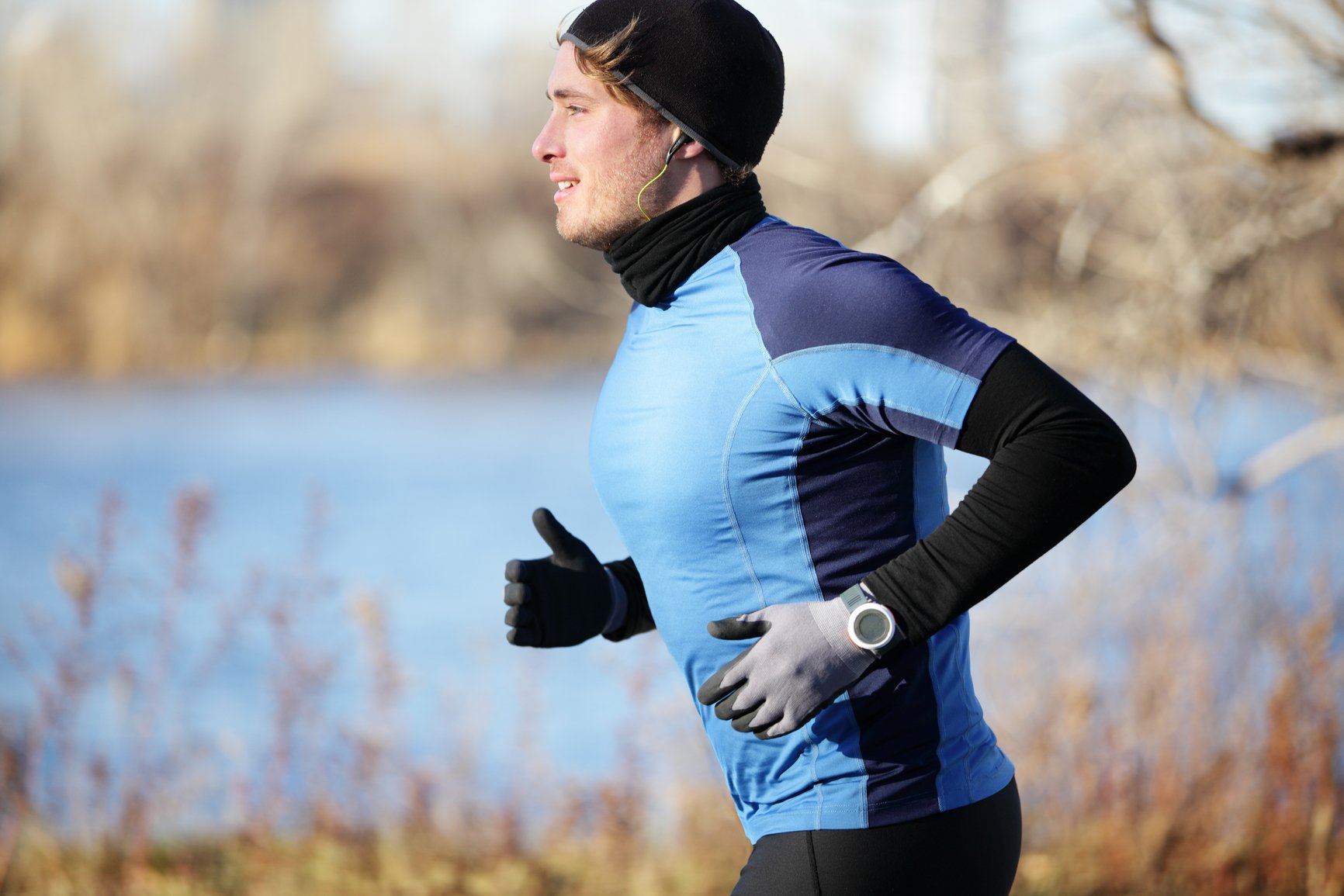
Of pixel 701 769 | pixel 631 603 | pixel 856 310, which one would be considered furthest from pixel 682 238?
pixel 701 769

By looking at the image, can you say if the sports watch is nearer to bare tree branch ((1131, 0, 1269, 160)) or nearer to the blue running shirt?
the blue running shirt

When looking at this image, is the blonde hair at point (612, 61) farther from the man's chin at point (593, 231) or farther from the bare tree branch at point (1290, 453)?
the bare tree branch at point (1290, 453)

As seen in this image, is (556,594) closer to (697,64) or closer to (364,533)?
(697,64)

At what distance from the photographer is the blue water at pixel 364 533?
15.6 feet

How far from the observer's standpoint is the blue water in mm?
4742

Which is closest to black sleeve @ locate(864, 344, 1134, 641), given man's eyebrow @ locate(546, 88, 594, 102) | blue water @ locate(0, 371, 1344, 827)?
man's eyebrow @ locate(546, 88, 594, 102)

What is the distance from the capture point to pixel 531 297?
20297 millimetres

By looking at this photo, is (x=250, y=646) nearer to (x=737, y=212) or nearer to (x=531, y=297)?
(x=737, y=212)

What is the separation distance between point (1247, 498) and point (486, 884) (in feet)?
9.46

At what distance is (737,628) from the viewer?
1.46 meters

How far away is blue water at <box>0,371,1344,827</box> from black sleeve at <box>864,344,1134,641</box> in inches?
114

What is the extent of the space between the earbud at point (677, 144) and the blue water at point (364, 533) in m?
2.69

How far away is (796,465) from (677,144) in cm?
46

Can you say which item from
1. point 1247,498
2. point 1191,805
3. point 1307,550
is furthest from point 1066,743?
point 1307,550
